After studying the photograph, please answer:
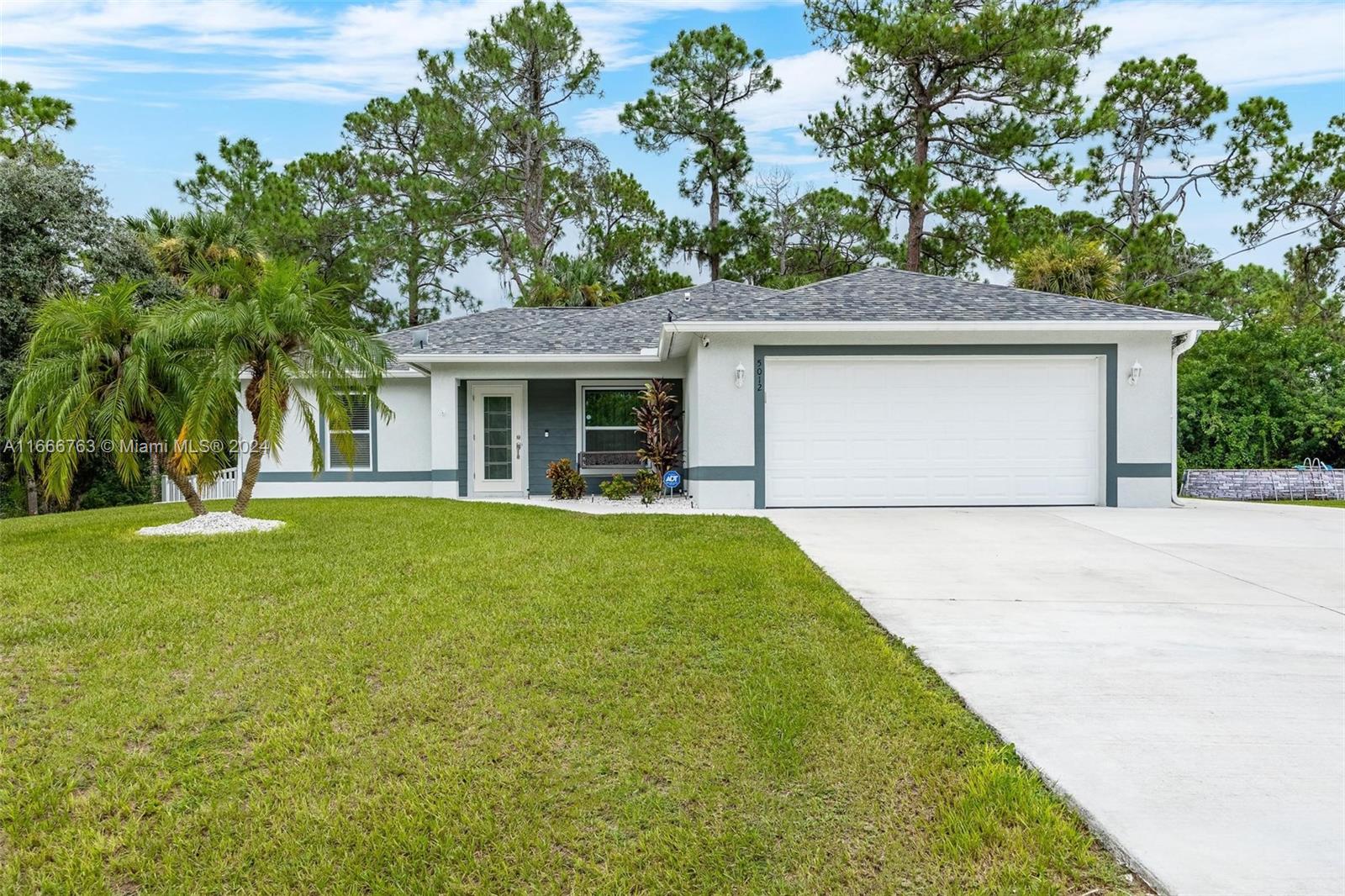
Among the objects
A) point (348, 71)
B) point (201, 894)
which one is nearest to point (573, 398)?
point (201, 894)

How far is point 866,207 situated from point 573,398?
13488mm

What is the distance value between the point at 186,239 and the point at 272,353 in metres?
12.7

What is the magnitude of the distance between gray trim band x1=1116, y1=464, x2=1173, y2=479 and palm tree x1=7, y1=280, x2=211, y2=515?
1258 centimetres

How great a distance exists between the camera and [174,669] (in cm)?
382

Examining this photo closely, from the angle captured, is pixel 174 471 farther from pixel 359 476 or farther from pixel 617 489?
pixel 617 489

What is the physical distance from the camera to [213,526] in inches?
332

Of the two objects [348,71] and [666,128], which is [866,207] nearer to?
[666,128]

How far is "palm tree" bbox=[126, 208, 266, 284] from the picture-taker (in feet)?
58.3

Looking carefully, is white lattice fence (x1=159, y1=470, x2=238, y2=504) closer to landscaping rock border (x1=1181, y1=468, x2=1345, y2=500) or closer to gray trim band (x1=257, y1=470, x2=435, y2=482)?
gray trim band (x1=257, y1=470, x2=435, y2=482)

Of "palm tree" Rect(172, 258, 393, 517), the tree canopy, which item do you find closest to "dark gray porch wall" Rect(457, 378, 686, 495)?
"palm tree" Rect(172, 258, 393, 517)

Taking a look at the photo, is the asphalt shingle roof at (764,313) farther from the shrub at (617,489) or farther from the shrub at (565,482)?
the shrub at (617,489)

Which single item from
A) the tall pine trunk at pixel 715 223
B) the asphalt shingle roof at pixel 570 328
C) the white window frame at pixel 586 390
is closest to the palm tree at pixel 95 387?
the asphalt shingle roof at pixel 570 328


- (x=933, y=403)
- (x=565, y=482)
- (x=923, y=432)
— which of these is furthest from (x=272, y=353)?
(x=933, y=403)

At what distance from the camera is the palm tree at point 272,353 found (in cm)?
793
